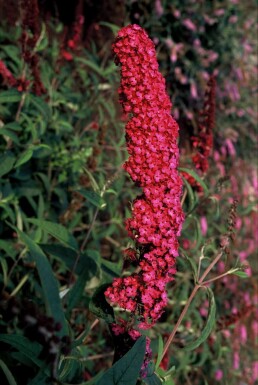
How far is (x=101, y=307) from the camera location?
5.09 feet

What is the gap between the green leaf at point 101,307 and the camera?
1533 millimetres

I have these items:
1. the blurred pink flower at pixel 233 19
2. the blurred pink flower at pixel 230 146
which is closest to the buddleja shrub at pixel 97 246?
the blurred pink flower at pixel 230 146

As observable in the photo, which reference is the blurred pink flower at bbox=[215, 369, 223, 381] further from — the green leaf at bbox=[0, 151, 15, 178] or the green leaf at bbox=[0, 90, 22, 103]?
the green leaf at bbox=[0, 90, 22, 103]

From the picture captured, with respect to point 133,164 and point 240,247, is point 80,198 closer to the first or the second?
point 133,164

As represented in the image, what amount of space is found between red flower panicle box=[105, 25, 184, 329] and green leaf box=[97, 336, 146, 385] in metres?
0.21

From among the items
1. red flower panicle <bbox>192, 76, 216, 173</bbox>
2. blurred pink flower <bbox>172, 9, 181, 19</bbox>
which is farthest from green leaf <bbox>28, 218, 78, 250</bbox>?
blurred pink flower <bbox>172, 9, 181, 19</bbox>

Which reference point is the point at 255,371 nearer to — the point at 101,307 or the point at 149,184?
the point at 101,307

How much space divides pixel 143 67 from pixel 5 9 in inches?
103

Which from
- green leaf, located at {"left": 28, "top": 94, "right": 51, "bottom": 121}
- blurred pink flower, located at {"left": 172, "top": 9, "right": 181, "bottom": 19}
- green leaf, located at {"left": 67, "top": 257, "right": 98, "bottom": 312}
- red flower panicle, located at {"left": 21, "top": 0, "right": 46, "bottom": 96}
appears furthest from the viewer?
blurred pink flower, located at {"left": 172, "top": 9, "right": 181, "bottom": 19}

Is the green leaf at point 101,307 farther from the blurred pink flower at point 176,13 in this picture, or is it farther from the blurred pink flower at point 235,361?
the blurred pink flower at point 176,13

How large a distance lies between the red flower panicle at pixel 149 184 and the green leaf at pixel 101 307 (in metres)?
0.06

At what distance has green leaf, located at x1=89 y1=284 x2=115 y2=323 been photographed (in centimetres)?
153

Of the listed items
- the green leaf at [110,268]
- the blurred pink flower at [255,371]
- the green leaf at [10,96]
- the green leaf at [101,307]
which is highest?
the green leaf at [10,96]

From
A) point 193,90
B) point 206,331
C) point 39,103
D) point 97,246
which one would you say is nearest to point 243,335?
point 97,246
